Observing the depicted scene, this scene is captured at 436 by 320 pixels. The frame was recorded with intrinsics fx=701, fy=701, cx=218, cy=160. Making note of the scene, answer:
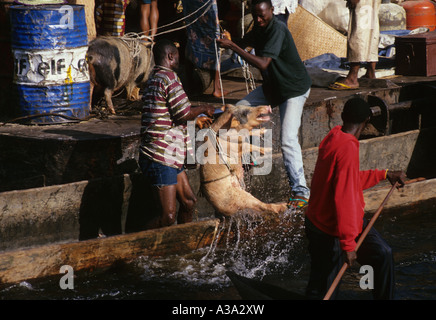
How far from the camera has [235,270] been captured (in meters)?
6.50

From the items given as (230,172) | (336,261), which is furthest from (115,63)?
(336,261)

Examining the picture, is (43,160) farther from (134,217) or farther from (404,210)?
(404,210)

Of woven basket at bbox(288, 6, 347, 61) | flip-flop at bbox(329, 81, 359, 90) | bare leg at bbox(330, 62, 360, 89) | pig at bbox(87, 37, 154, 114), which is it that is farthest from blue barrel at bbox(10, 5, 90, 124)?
woven basket at bbox(288, 6, 347, 61)

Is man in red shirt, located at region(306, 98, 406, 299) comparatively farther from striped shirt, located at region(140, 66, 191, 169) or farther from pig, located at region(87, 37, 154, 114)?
pig, located at region(87, 37, 154, 114)

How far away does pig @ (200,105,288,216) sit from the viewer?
6555 mm

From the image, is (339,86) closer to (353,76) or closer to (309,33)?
(353,76)

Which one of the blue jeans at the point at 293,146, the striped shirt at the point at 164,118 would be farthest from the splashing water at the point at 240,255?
the striped shirt at the point at 164,118

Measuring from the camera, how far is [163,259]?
21.0 feet

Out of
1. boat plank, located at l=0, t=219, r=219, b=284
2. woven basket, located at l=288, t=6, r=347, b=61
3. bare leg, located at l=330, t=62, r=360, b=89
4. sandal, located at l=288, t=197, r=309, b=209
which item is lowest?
boat plank, located at l=0, t=219, r=219, b=284

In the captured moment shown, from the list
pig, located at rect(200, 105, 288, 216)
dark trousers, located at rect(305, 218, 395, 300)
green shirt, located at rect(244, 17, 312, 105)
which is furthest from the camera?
green shirt, located at rect(244, 17, 312, 105)

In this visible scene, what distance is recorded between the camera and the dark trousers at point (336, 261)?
482 centimetres

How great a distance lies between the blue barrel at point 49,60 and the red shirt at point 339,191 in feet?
12.2

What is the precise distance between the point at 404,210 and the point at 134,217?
298 centimetres
